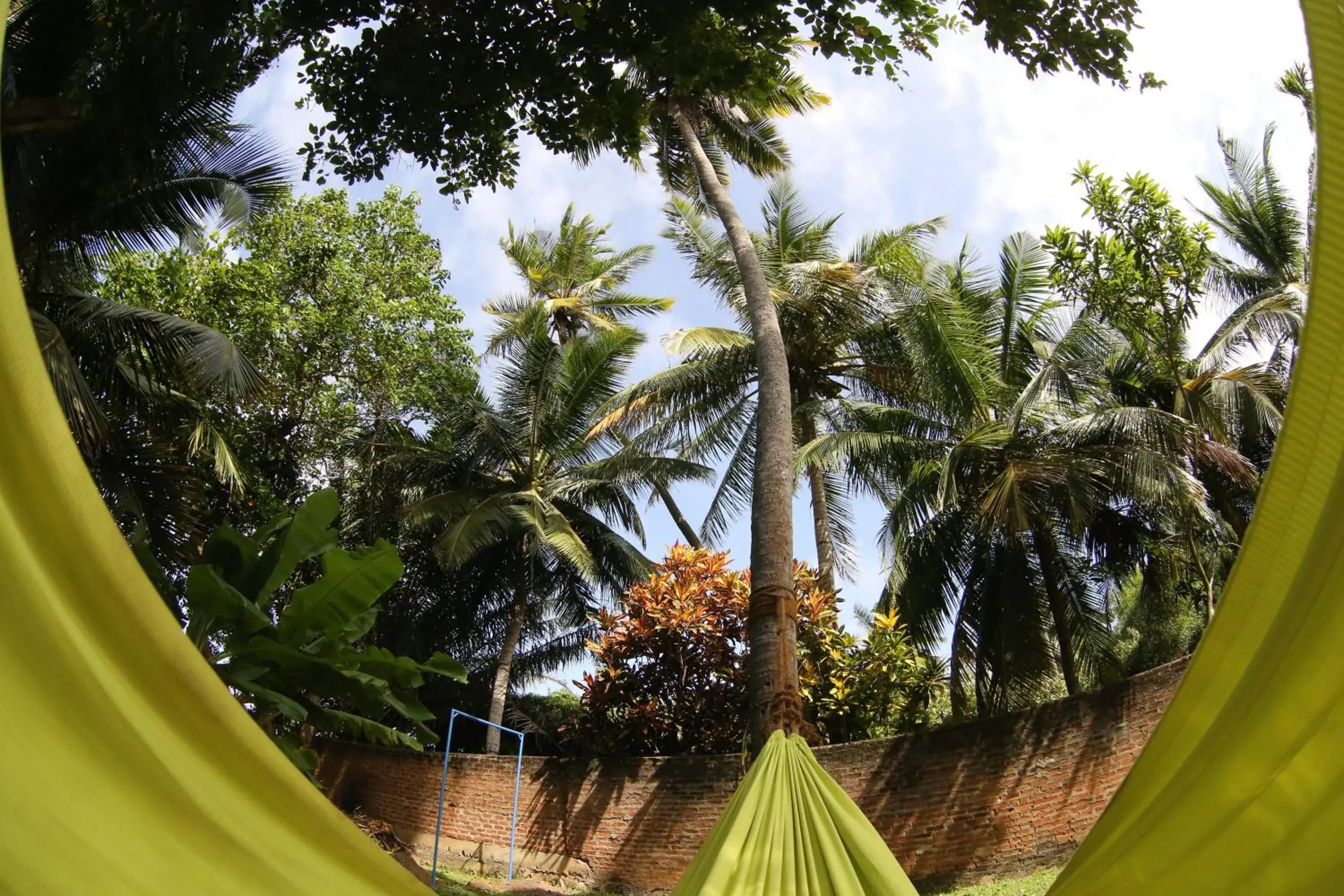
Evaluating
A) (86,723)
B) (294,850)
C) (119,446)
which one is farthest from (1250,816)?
(119,446)

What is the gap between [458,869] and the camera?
7699mm

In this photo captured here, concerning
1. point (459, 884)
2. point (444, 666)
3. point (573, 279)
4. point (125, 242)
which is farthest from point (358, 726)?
point (573, 279)

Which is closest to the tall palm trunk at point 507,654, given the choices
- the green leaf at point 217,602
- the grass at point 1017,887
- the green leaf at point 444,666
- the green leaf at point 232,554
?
the grass at point 1017,887

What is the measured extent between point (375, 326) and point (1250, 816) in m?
9.04

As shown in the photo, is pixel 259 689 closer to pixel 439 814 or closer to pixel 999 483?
pixel 439 814

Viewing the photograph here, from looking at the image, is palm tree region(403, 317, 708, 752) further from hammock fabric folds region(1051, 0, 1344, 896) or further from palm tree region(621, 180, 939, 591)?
hammock fabric folds region(1051, 0, 1344, 896)

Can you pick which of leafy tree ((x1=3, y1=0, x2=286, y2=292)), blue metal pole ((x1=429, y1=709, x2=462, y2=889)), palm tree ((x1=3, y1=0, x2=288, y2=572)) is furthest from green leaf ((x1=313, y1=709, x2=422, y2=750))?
blue metal pole ((x1=429, y1=709, x2=462, y2=889))

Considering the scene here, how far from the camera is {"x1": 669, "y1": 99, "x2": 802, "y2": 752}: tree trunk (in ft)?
12.5

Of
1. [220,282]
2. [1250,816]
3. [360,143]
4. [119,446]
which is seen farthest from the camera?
[220,282]

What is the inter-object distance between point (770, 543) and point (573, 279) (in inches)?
410

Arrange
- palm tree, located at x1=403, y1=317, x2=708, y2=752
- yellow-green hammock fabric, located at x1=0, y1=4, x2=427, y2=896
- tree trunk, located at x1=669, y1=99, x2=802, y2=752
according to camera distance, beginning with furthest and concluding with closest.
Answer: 1. palm tree, located at x1=403, y1=317, x2=708, y2=752
2. tree trunk, located at x1=669, y1=99, x2=802, y2=752
3. yellow-green hammock fabric, located at x1=0, y1=4, x2=427, y2=896

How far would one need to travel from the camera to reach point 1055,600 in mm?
8023

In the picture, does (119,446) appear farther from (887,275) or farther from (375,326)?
(887,275)

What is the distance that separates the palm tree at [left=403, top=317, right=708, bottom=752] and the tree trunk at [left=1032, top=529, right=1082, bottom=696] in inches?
140
